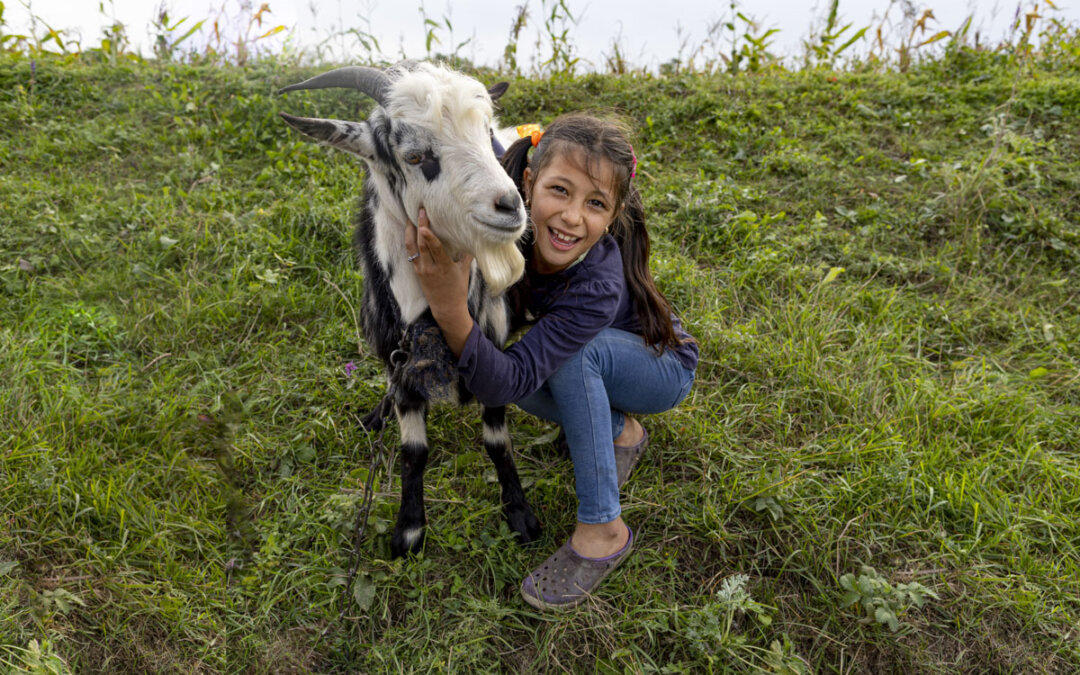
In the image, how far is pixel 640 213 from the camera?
2.19 m

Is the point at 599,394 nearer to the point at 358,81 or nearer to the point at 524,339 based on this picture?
the point at 524,339

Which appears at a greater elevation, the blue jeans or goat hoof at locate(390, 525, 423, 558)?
the blue jeans

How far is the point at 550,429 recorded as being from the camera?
2678mm

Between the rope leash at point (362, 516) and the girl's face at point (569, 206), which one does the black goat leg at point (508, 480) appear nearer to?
the rope leash at point (362, 516)

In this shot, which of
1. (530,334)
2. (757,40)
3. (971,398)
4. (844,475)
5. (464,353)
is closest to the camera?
(464,353)

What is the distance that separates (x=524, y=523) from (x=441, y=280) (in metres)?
0.98

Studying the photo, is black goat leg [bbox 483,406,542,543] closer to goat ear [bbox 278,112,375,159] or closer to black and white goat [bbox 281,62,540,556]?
black and white goat [bbox 281,62,540,556]

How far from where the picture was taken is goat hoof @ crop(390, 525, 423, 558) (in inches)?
86.6

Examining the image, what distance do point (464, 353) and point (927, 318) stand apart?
249 cm

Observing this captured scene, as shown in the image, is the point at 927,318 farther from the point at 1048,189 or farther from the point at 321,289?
the point at 321,289

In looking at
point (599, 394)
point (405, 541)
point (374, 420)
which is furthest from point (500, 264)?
point (374, 420)

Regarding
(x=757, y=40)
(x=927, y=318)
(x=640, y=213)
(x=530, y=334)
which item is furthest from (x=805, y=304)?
(x=757, y=40)

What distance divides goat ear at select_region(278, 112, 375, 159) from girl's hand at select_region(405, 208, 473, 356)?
0.27 m

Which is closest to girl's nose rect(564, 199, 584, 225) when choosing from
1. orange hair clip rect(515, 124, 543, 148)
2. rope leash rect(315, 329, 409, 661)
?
orange hair clip rect(515, 124, 543, 148)
